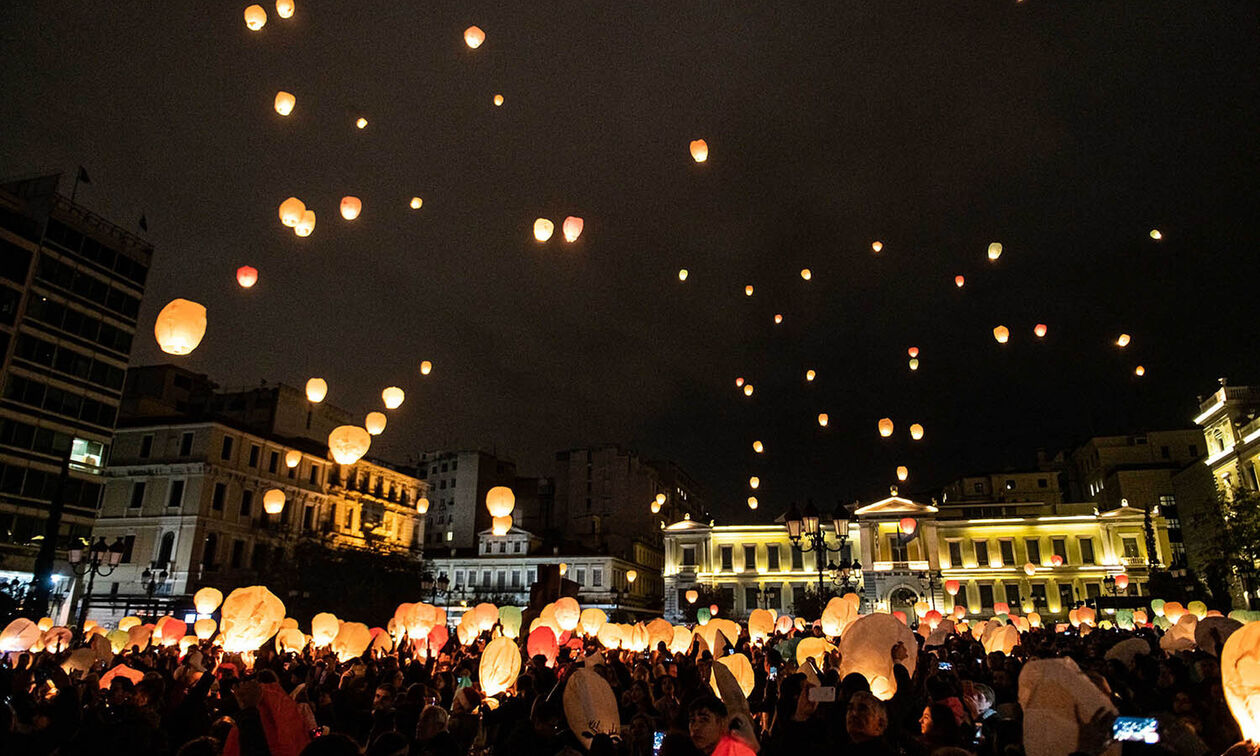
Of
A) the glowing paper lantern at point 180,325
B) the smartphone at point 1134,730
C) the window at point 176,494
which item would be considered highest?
the window at point 176,494

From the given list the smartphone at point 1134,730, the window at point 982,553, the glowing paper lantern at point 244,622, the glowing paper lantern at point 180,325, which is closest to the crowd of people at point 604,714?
the smartphone at point 1134,730

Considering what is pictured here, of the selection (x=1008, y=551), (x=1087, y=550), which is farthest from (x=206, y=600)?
(x=1087, y=550)

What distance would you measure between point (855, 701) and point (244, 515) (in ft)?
152

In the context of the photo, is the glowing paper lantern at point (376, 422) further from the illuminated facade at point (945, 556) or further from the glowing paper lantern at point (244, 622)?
the illuminated facade at point (945, 556)

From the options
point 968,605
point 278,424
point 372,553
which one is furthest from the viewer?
point 968,605

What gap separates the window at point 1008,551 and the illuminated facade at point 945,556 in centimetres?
8

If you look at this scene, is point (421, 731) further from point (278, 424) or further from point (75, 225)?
point (278, 424)

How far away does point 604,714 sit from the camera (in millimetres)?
5070

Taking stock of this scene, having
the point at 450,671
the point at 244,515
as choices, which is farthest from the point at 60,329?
the point at 450,671

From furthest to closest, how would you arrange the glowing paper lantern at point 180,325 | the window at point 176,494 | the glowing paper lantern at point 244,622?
the window at point 176,494, the glowing paper lantern at point 244,622, the glowing paper lantern at point 180,325

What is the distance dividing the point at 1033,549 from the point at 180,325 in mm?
68580

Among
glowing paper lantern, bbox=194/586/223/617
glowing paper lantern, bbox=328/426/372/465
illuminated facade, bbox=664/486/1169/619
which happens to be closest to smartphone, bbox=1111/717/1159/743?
glowing paper lantern, bbox=328/426/372/465

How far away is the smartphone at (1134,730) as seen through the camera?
3.73m

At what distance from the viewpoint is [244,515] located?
43.3m
